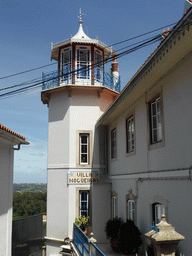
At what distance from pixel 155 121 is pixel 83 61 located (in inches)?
314

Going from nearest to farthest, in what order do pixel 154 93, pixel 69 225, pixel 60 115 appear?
pixel 154 93 < pixel 69 225 < pixel 60 115

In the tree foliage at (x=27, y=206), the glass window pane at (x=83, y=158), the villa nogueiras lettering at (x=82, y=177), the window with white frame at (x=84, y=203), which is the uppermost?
the glass window pane at (x=83, y=158)

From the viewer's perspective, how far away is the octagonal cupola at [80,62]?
15.8 m

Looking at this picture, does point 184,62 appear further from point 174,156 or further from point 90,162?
point 90,162

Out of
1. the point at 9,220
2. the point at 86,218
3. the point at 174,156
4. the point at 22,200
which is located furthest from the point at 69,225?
the point at 22,200

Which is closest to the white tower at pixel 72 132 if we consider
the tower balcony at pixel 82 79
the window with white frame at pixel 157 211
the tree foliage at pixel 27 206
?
the tower balcony at pixel 82 79

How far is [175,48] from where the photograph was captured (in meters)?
6.70

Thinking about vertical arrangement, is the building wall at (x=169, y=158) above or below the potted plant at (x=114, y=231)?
above

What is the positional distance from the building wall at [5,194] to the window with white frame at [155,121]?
16.9 feet

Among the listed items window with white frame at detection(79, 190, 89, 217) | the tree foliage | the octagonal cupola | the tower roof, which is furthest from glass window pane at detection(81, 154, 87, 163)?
the tree foliage

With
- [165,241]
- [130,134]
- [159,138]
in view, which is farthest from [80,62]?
[165,241]

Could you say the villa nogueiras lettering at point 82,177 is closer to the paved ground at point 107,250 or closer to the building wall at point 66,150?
the building wall at point 66,150

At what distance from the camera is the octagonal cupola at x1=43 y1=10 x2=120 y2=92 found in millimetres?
15758

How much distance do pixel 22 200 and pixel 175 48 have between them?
72.5 metres
